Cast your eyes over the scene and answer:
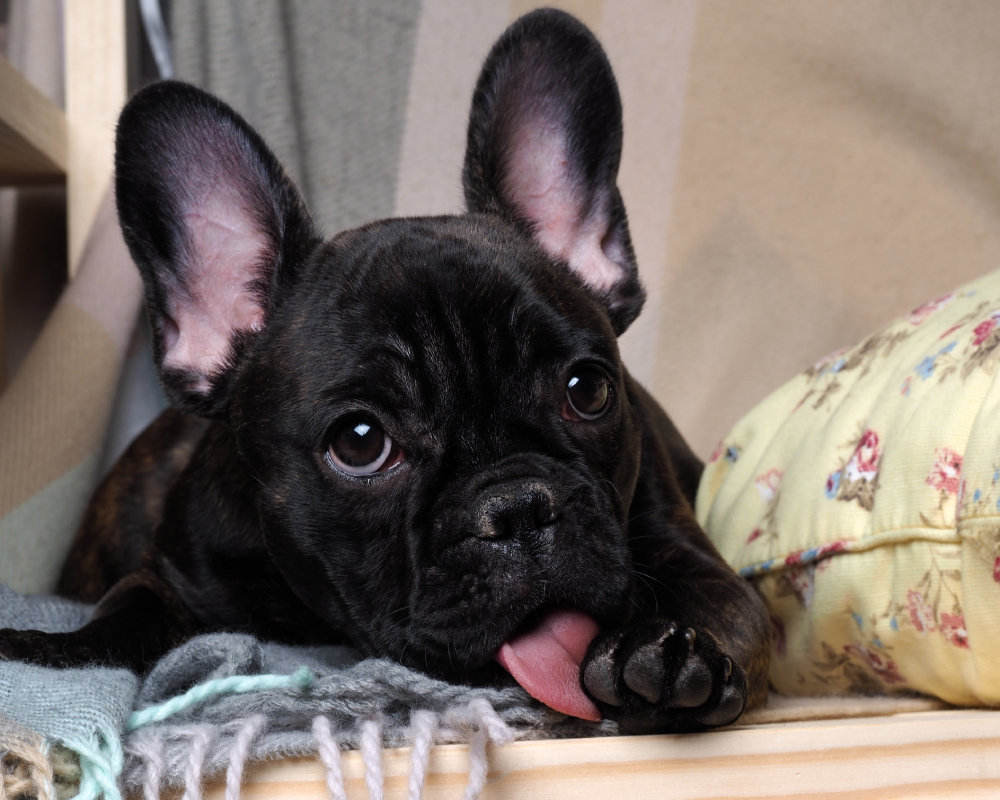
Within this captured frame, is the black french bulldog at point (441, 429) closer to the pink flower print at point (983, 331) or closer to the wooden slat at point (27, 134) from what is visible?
the pink flower print at point (983, 331)

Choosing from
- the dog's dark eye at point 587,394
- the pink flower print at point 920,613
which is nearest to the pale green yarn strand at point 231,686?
the dog's dark eye at point 587,394

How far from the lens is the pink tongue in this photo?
1068 mm

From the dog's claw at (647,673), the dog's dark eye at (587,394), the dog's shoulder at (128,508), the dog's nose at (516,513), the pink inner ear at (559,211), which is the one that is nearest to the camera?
the dog's claw at (647,673)

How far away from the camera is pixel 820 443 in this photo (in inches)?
64.7

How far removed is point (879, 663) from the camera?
1423 mm

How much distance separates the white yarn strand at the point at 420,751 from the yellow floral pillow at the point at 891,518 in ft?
2.40

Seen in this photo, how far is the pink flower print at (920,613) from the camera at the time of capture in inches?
50.5

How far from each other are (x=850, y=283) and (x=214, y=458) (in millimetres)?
2033

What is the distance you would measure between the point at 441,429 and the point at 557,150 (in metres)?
0.65

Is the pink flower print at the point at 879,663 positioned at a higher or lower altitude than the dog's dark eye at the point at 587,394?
lower

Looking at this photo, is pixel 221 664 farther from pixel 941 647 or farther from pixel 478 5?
pixel 478 5

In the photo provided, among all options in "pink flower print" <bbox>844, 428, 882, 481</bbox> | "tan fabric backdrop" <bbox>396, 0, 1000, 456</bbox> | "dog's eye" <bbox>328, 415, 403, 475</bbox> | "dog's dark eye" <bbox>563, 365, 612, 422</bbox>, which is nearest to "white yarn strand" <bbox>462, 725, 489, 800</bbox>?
"dog's eye" <bbox>328, 415, 403, 475</bbox>

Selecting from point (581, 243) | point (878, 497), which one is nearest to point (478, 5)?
point (581, 243)

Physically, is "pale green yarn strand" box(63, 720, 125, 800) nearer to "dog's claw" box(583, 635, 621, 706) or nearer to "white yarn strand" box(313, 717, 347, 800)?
"white yarn strand" box(313, 717, 347, 800)
